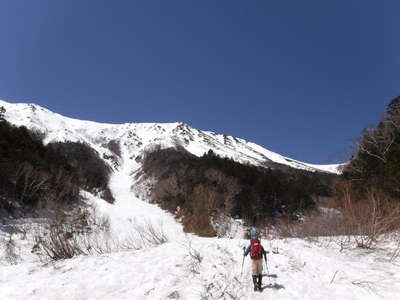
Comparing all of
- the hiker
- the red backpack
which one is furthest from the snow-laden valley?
the red backpack

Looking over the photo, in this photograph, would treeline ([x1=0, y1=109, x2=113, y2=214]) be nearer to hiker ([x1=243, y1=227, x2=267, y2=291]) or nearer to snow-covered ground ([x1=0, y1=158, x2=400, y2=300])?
snow-covered ground ([x1=0, y1=158, x2=400, y2=300])

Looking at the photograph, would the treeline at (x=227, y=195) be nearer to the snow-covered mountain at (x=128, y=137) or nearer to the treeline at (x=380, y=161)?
the treeline at (x=380, y=161)

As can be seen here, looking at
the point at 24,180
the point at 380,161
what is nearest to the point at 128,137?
the point at 24,180

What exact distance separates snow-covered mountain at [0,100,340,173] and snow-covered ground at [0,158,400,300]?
73.3 m

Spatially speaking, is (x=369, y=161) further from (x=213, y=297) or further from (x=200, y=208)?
(x=213, y=297)

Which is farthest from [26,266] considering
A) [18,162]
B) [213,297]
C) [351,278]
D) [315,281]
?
[18,162]

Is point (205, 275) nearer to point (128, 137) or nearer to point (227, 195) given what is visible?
point (227, 195)

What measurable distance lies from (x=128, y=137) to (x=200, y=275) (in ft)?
429

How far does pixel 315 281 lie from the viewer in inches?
205

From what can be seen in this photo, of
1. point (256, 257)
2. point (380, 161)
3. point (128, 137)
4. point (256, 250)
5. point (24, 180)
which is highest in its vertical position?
point (128, 137)

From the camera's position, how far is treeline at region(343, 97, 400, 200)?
15625 millimetres

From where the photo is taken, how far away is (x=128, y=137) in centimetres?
13038

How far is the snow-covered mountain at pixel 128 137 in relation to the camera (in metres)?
94.2

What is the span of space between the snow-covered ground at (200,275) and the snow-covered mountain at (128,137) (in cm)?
7327
